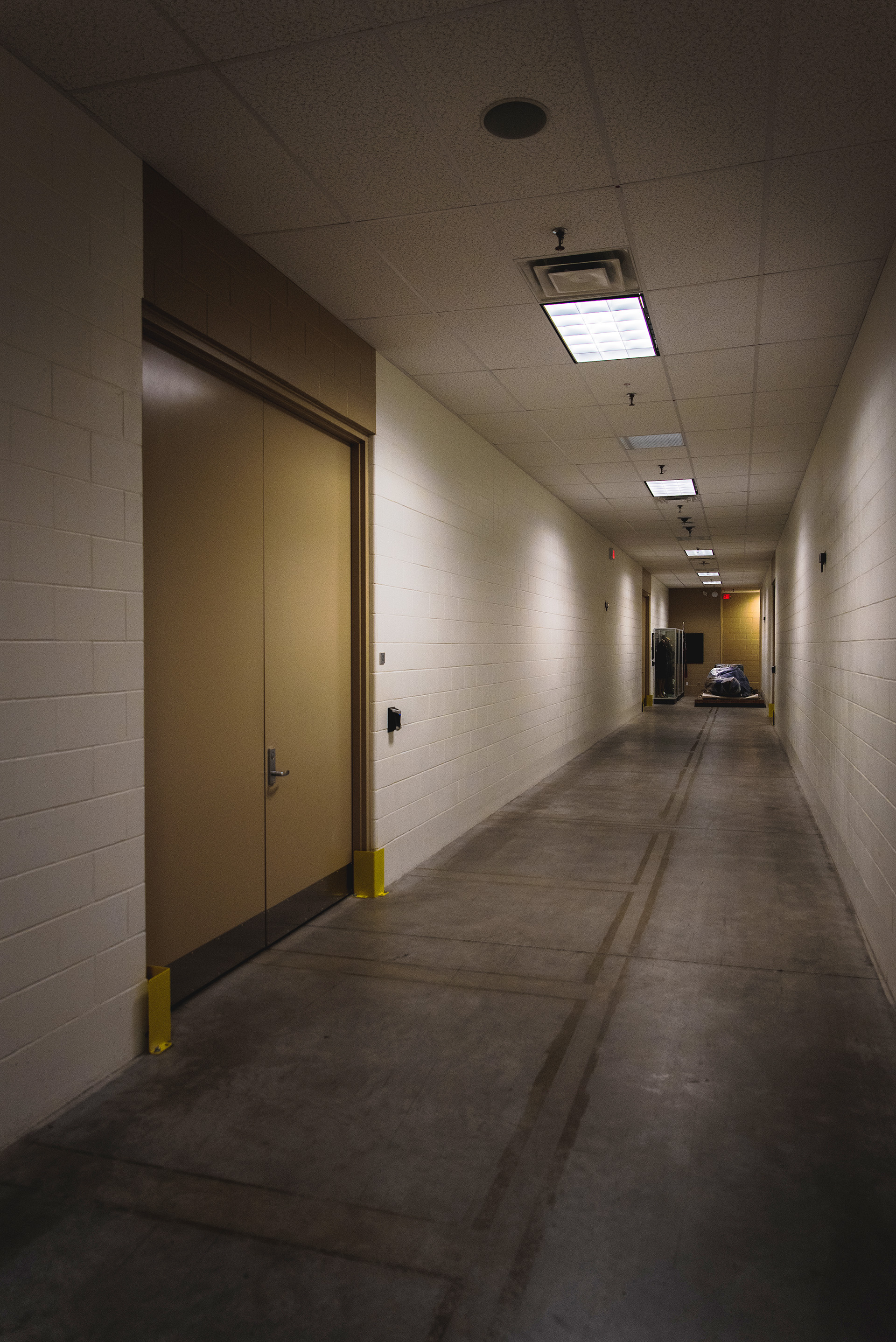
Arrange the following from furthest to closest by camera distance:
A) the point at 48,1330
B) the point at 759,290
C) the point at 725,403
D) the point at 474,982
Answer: the point at 725,403, the point at 759,290, the point at 474,982, the point at 48,1330

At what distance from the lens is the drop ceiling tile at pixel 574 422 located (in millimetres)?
5879

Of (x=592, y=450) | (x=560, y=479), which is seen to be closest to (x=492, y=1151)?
(x=592, y=450)

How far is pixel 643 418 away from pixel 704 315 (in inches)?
72.9

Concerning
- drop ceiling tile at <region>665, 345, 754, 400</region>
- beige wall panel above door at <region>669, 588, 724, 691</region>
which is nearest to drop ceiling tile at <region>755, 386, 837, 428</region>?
drop ceiling tile at <region>665, 345, 754, 400</region>

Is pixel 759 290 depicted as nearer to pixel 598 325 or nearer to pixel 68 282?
pixel 598 325

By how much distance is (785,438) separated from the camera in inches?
256

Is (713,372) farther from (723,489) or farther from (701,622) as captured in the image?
(701,622)

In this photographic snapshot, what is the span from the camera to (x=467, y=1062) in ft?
8.91

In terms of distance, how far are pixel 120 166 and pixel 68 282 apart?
558 millimetres

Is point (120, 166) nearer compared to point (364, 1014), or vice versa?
point (120, 166)

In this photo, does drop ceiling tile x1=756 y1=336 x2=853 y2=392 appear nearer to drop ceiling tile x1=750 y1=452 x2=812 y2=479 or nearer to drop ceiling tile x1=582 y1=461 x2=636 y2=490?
drop ceiling tile x1=750 y1=452 x2=812 y2=479

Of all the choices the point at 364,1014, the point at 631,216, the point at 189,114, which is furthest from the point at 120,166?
the point at 364,1014

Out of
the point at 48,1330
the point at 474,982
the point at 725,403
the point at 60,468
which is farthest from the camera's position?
the point at 725,403

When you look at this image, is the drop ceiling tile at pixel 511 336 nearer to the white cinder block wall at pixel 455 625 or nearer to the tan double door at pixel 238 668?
the white cinder block wall at pixel 455 625
